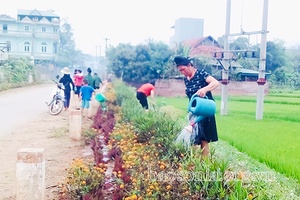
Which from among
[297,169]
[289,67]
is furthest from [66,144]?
[289,67]

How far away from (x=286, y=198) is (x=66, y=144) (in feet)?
17.9

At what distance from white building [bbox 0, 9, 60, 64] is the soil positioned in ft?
96.5

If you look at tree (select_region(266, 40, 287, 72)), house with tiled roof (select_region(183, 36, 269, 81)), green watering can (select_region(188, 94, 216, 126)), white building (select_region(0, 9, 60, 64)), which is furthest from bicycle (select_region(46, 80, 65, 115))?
white building (select_region(0, 9, 60, 64))

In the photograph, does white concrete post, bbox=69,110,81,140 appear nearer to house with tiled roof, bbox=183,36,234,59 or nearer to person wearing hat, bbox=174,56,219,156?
person wearing hat, bbox=174,56,219,156

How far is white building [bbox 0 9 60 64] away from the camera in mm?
39000

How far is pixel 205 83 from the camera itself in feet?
15.4

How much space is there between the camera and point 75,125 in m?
8.20

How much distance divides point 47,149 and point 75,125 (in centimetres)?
108

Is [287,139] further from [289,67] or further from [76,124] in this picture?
[289,67]

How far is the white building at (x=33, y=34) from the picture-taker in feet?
128

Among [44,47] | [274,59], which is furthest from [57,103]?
[44,47]

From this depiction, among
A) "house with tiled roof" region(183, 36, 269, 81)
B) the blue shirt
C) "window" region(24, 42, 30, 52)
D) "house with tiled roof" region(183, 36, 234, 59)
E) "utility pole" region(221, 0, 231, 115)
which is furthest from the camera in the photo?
"window" region(24, 42, 30, 52)

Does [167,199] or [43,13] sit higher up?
[43,13]

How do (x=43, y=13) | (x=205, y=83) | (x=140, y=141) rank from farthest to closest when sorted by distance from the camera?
(x=43, y=13)
(x=140, y=141)
(x=205, y=83)
